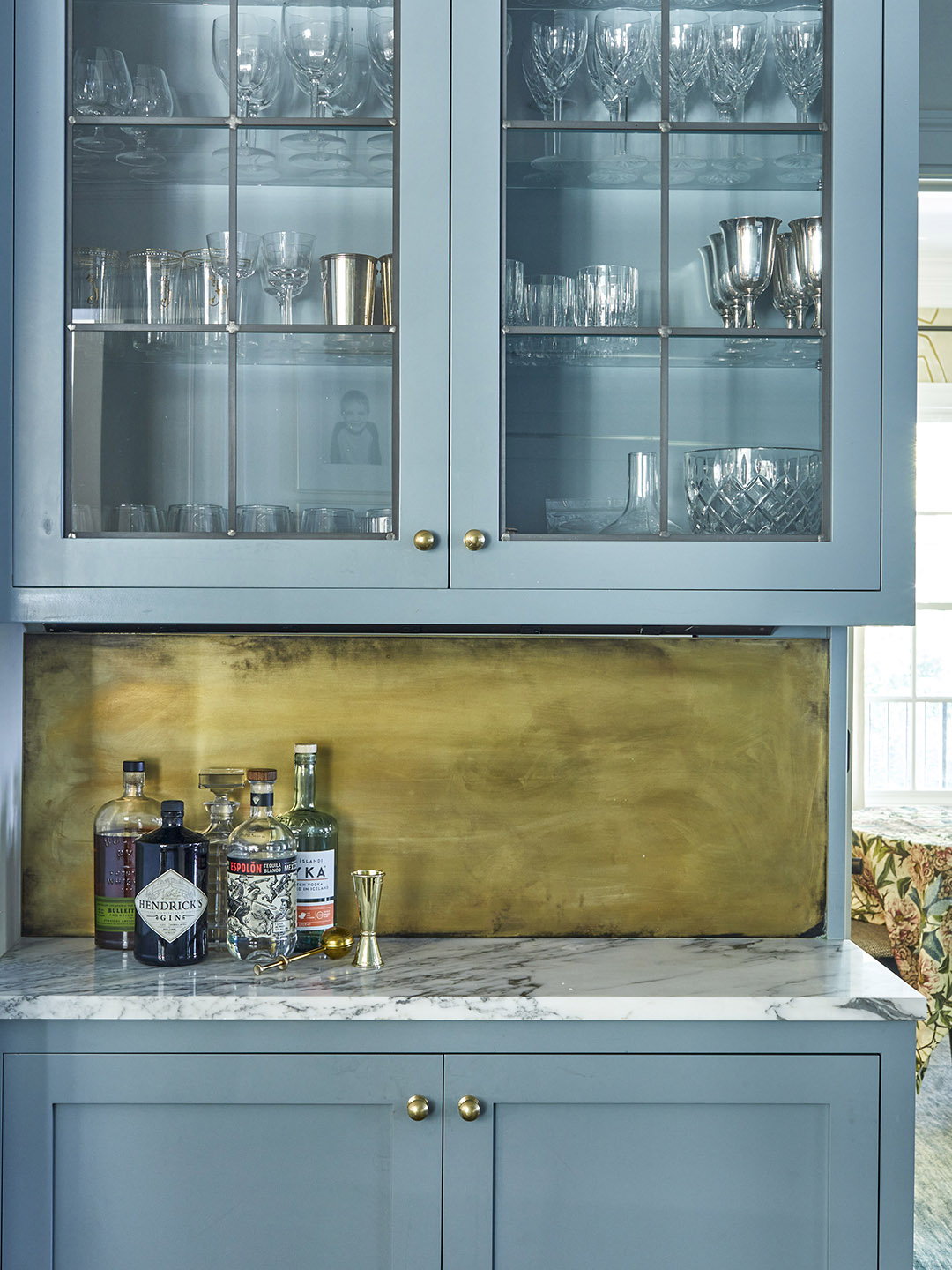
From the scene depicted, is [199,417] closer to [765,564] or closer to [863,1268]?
[765,564]

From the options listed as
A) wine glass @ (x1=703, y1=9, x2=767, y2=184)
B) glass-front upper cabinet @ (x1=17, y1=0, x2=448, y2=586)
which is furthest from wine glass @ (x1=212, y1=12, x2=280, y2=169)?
wine glass @ (x1=703, y1=9, x2=767, y2=184)

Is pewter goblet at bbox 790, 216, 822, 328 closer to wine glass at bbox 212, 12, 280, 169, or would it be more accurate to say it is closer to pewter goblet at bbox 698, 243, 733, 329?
pewter goblet at bbox 698, 243, 733, 329

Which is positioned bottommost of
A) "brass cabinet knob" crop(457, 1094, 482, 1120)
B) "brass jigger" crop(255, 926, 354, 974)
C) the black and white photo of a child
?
"brass cabinet knob" crop(457, 1094, 482, 1120)

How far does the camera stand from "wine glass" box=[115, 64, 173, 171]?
4.73ft

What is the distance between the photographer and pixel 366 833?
167 centimetres

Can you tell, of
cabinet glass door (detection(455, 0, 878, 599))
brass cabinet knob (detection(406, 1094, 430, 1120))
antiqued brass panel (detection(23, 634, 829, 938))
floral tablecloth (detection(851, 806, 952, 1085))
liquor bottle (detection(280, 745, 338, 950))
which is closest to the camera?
brass cabinet knob (detection(406, 1094, 430, 1120))

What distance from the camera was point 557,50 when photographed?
1448mm

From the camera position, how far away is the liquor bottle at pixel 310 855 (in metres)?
1.54

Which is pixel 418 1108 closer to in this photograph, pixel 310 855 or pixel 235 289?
pixel 310 855

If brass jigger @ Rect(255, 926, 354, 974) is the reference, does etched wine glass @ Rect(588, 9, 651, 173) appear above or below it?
above

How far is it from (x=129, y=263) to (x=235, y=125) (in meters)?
0.23

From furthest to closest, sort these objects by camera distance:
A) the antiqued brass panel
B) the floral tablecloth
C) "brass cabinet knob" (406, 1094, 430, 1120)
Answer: the floral tablecloth < the antiqued brass panel < "brass cabinet knob" (406, 1094, 430, 1120)

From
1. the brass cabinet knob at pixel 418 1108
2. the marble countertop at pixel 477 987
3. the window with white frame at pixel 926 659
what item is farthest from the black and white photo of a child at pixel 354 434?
the window with white frame at pixel 926 659

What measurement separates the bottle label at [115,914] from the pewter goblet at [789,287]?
1210 millimetres
